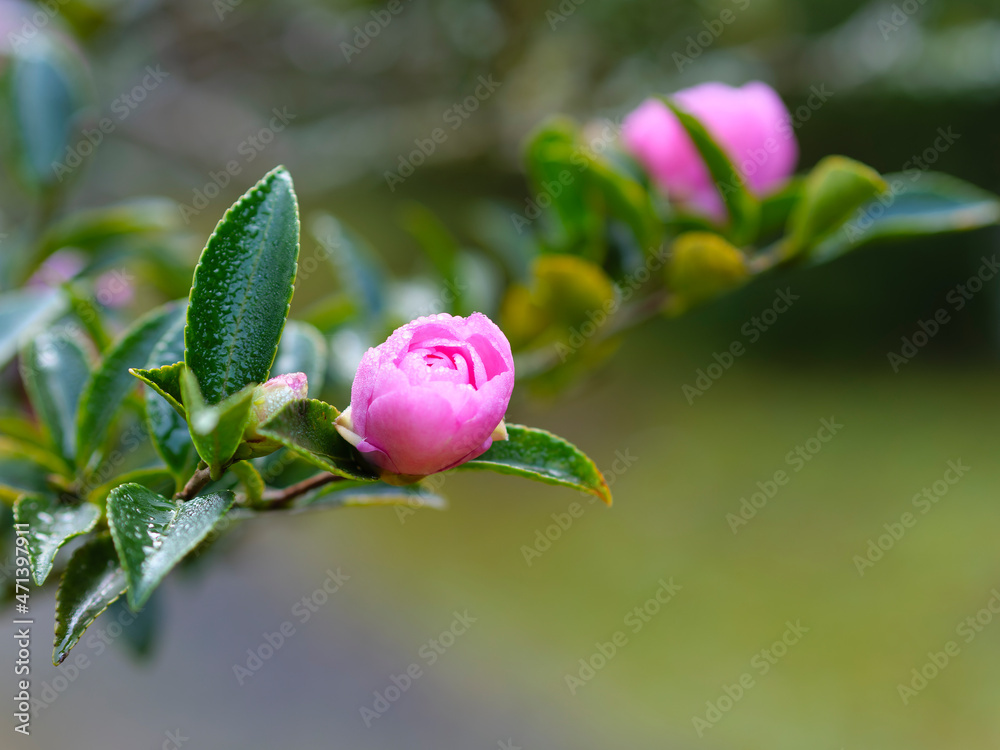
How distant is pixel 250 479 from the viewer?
0.35 metres

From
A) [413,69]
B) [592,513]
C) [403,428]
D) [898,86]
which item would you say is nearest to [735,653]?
[592,513]

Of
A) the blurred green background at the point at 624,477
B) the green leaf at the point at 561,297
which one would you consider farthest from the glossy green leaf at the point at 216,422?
the blurred green background at the point at 624,477

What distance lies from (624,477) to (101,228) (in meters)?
3.80

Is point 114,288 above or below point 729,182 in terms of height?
below

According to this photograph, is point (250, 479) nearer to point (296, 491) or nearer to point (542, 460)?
point (296, 491)

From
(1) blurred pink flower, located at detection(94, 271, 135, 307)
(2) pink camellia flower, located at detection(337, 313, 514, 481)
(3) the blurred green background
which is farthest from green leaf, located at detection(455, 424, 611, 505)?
(1) blurred pink flower, located at detection(94, 271, 135, 307)

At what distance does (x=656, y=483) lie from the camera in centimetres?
425

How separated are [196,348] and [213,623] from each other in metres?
2.64

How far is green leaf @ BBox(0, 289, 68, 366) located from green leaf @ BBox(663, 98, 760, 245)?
46 centimetres

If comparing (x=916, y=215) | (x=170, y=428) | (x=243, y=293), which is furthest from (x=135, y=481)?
(x=916, y=215)

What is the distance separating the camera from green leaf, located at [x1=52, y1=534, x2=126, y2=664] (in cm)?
33

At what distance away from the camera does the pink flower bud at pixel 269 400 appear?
0.30 metres

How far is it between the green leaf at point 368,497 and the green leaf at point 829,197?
0.37 m

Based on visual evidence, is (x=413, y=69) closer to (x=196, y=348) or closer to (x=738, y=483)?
(x=196, y=348)
